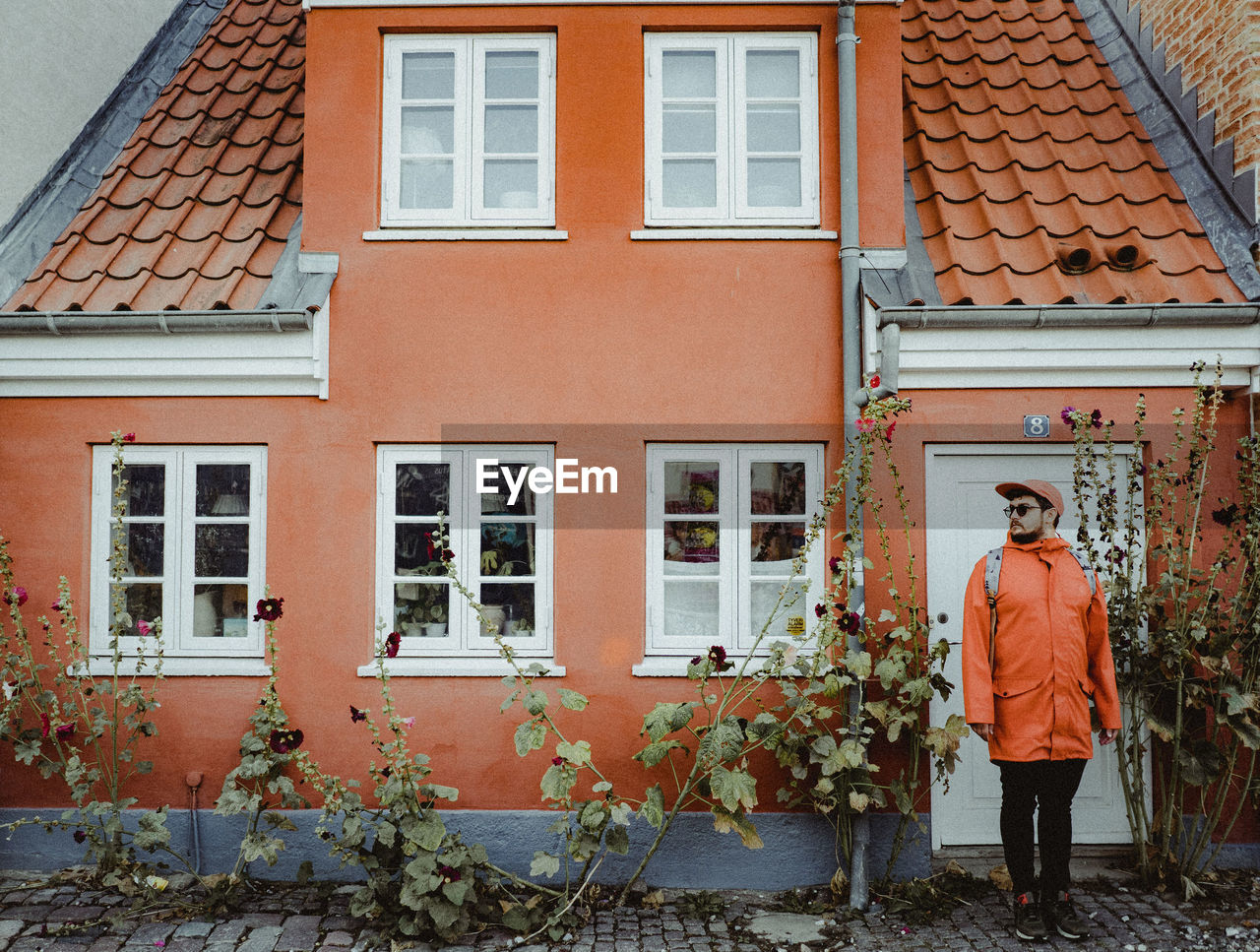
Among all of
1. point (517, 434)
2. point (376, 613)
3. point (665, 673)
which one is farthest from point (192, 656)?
point (665, 673)

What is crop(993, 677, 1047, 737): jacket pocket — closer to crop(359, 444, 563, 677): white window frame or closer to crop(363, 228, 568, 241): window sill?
crop(359, 444, 563, 677): white window frame

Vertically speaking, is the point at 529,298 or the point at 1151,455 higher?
the point at 529,298

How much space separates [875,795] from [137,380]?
511 centimetres

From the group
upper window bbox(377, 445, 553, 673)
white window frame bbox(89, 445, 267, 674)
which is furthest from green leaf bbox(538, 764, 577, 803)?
white window frame bbox(89, 445, 267, 674)

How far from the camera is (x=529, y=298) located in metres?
5.59

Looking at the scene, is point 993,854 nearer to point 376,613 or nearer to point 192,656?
point 376,613

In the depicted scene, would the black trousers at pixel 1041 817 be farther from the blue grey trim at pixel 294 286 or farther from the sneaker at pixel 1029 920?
the blue grey trim at pixel 294 286

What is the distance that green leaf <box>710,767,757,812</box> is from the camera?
15.2 ft

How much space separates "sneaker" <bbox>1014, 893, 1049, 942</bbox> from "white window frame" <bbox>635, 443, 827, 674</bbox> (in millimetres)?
1862

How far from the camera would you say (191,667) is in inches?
216

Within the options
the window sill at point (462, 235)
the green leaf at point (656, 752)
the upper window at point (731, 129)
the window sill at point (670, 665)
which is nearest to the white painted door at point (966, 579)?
the window sill at point (670, 665)

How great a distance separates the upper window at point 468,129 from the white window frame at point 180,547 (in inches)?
75.8

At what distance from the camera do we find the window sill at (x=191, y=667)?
17.9 feet

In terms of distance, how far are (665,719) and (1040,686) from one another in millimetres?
1926
